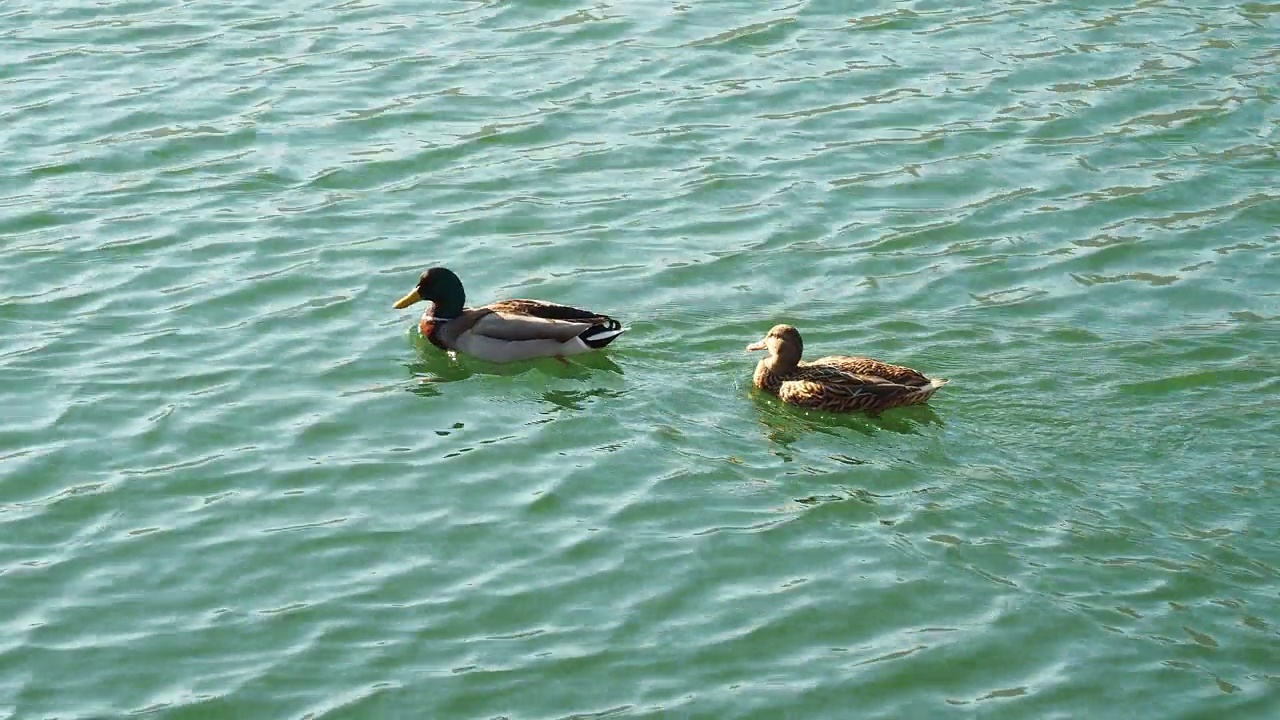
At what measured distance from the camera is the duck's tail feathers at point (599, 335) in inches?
515

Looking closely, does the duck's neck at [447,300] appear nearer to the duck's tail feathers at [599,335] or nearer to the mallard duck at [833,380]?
the duck's tail feathers at [599,335]

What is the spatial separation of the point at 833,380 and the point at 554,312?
6.77 feet

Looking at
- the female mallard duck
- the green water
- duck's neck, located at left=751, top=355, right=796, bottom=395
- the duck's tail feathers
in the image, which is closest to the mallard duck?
duck's neck, located at left=751, top=355, right=796, bottom=395

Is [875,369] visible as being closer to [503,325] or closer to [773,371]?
[773,371]

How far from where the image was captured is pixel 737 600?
10156 millimetres

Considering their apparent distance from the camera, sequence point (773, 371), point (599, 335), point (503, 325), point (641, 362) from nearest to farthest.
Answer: point (773, 371) < point (599, 335) < point (641, 362) < point (503, 325)

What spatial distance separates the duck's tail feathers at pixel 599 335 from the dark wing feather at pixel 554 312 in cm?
2

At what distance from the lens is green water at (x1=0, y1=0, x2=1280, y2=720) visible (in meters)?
9.73

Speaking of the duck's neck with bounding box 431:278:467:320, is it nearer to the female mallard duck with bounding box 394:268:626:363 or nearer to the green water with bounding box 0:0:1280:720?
the female mallard duck with bounding box 394:268:626:363

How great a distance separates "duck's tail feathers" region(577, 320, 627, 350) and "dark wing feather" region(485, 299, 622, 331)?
0.02 meters

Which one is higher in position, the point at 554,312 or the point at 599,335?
the point at 554,312

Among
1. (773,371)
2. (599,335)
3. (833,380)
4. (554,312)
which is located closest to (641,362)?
(599,335)

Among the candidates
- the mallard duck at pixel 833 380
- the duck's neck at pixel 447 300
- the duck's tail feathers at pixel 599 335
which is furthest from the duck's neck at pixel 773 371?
the duck's neck at pixel 447 300

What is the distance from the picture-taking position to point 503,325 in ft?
44.1
